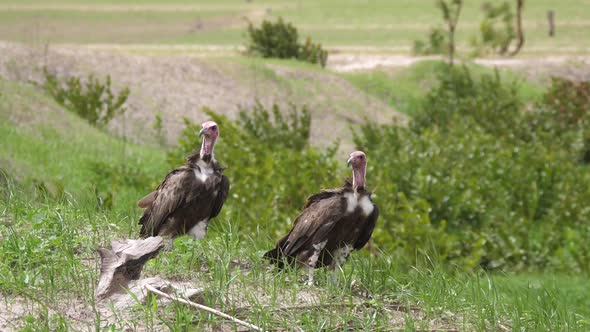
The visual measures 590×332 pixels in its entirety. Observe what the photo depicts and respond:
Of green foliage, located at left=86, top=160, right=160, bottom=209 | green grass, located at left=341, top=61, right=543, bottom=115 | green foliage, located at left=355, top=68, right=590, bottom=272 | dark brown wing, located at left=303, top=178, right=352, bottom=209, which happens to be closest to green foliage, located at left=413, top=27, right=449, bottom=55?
green grass, located at left=341, top=61, right=543, bottom=115

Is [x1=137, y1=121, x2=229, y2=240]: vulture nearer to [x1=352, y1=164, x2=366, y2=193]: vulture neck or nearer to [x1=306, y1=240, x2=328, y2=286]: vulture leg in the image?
[x1=306, y1=240, x2=328, y2=286]: vulture leg

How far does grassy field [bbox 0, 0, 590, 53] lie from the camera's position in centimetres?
5488

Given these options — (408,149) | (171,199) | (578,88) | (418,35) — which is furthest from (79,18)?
(171,199)

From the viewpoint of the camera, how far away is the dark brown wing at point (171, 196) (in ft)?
23.1

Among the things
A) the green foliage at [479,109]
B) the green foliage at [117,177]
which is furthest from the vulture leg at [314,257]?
the green foliage at [479,109]

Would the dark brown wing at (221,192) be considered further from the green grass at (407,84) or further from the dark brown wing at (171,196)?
the green grass at (407,84)

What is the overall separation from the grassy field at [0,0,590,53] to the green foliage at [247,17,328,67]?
14647mm

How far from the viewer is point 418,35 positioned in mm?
57750

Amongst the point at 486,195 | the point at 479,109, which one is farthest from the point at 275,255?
the point at 479,109

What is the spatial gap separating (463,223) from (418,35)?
42.0 metres

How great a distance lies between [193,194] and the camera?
23.0ft

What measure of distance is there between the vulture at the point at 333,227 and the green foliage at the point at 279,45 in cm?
2573

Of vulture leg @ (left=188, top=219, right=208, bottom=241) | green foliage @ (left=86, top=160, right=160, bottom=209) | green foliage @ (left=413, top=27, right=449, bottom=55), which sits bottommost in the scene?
green foliage @ (left=413, top=27, right=449, bottom=55)

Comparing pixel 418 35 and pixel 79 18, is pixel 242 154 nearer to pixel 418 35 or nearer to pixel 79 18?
pixel 418 35
